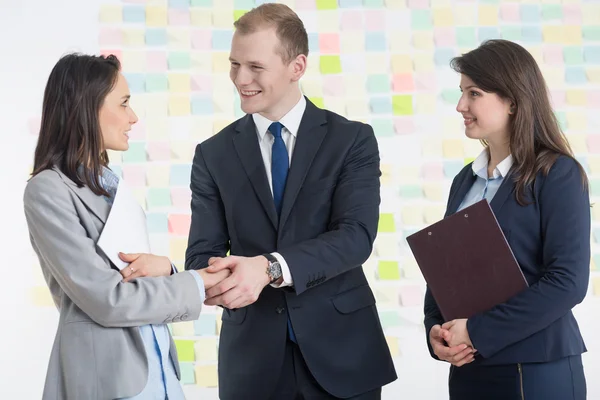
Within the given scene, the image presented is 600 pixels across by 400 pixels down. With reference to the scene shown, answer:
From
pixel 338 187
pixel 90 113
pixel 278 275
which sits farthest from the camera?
pixel 338 187

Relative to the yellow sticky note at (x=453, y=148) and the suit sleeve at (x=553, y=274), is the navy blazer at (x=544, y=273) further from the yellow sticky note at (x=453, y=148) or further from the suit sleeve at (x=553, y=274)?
the yellow sticky note at (x=453, y=148)

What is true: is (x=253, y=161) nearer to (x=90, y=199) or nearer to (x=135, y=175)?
(x=90, y=199)

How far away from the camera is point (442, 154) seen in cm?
390

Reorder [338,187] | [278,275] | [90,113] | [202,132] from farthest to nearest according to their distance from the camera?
[202,132]
[338,187]
[278,275]
[90,113]

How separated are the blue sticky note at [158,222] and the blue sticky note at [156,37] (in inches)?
33.3

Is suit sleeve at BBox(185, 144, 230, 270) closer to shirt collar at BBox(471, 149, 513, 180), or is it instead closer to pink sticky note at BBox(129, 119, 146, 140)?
shirt collar at BBox(471, 149, 513, 180)

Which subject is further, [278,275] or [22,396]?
[22,396]

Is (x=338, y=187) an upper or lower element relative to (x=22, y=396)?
upper

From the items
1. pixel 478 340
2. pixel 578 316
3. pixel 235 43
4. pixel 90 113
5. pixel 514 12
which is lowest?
pixel 578 316

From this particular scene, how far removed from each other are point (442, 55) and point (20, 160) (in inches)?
85.0

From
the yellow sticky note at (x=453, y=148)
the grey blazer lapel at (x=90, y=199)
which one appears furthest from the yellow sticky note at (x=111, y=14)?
the grey blazer lapel at (x=90, y=199)

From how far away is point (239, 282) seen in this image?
2.04 meters

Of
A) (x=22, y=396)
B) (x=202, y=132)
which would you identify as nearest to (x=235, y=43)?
(x=202, y=132)

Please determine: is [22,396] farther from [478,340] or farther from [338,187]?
[478,340]
